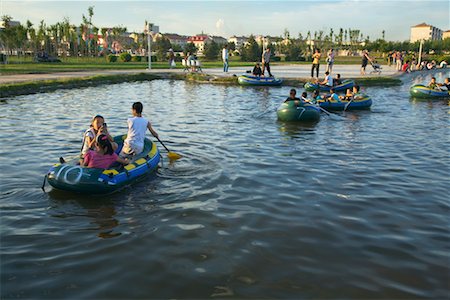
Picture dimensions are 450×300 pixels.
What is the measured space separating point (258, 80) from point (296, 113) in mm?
11811

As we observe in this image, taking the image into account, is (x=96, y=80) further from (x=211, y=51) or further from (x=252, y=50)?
(x=252, y=50)

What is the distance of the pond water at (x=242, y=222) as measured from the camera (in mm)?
4973

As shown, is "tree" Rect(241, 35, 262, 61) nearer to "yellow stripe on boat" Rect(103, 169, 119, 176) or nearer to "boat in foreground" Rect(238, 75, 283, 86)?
"boat in foreground" Rect(238, 75, 283, 86)

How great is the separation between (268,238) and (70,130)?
30.7 ft

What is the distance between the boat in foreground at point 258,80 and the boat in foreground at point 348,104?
896 centimetres

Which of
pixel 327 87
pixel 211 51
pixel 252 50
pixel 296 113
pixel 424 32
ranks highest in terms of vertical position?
pixel 424 32

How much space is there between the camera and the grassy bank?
20703 mm

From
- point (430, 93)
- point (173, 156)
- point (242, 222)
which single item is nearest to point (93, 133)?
point (173, 156)

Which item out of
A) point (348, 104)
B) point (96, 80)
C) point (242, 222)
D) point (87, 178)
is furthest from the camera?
point (96, 80)

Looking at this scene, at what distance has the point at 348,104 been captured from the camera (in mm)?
17797

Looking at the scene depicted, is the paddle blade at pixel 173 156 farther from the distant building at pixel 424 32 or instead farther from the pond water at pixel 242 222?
the distant building at pixel 424 32

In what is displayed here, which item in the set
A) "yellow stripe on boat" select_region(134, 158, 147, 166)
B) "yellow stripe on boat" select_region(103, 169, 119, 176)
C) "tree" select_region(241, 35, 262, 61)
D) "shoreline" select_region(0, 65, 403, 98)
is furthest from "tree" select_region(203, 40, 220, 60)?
"yellow stripe on boat" select_region(103, 169, 119, 176)

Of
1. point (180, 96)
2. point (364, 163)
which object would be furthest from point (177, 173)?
point (180, 96)

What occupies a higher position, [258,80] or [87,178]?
[258,80]
